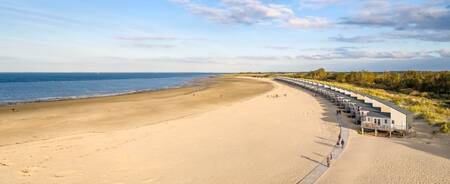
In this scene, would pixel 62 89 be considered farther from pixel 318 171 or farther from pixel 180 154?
pixel 318 171

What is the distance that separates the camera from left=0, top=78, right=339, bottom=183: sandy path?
13438 millimetres

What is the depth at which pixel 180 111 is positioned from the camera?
3189 centimetres

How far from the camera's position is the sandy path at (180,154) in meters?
13.4

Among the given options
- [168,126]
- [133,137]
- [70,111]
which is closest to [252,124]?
[168,126]

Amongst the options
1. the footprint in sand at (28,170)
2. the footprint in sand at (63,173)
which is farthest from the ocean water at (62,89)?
the footprint in sand at (63,173)

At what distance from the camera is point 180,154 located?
16.6m

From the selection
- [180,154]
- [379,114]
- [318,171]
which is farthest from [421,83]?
[180,154]

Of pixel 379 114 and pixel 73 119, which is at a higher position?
pixel 379 114

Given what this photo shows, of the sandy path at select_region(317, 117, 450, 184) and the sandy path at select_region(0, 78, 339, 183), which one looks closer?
the sandy path at select_region(317, 117, 450, 184)

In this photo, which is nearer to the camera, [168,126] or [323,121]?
→ [168,126]

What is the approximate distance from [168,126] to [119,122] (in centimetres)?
420

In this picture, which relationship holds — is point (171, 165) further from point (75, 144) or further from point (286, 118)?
point (286, 118)

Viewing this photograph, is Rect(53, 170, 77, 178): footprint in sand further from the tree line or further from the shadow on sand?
the tree line

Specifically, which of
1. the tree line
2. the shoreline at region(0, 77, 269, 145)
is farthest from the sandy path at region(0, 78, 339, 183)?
the tree line
